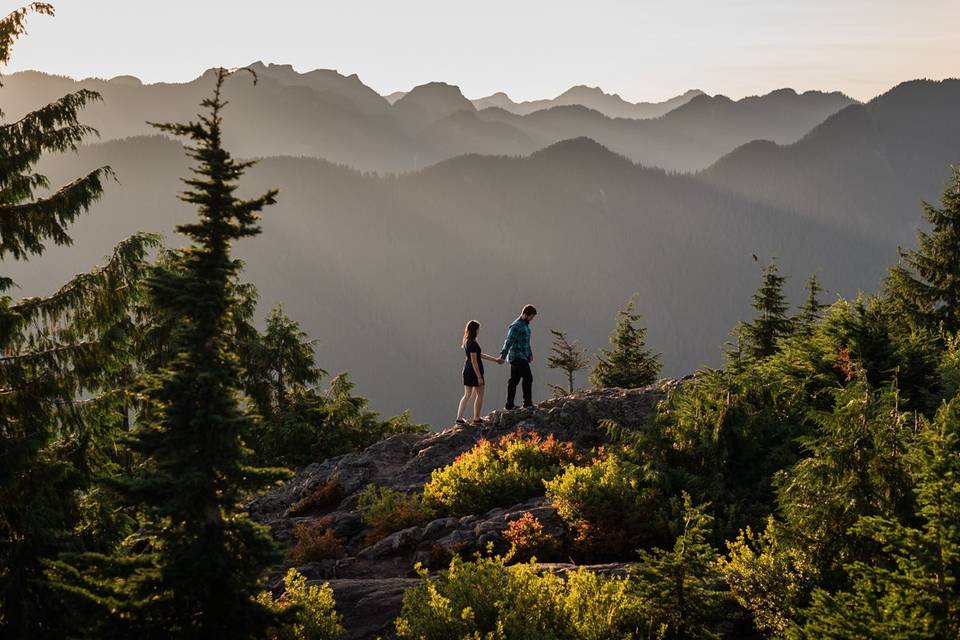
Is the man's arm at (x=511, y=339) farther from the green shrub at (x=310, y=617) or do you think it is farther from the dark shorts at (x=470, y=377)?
the green shrub at (x=310, y=617)

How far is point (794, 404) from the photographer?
9.33 metres

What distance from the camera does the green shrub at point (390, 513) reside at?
1087 cm

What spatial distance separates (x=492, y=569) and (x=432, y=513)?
15.0 ft

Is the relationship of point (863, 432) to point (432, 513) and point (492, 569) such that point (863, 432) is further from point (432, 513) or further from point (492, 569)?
point (432, 513)

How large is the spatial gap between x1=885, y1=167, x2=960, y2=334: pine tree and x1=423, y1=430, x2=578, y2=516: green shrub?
12344 mm

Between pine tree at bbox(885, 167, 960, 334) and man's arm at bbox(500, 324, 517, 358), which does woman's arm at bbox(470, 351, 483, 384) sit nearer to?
man's arm at bbox(500, 324, 517, 358)

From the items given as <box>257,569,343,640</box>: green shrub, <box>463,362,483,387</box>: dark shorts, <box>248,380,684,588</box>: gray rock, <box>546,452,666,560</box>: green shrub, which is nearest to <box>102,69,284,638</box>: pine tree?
<box>257,569,343,640</box>: green shrub

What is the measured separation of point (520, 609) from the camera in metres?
6.02

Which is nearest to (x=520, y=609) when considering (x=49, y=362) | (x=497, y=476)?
(x=497, y=476)

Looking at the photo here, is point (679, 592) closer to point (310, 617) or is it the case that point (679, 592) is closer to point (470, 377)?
point (310, 617)

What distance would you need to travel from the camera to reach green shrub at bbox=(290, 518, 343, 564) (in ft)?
33.9

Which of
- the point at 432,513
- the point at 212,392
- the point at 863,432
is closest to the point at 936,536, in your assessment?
the point at 863,432

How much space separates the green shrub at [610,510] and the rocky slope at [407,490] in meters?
0.39

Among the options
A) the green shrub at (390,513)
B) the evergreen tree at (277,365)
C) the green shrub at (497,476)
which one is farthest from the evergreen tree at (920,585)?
the evergreen tree at (277,365)
